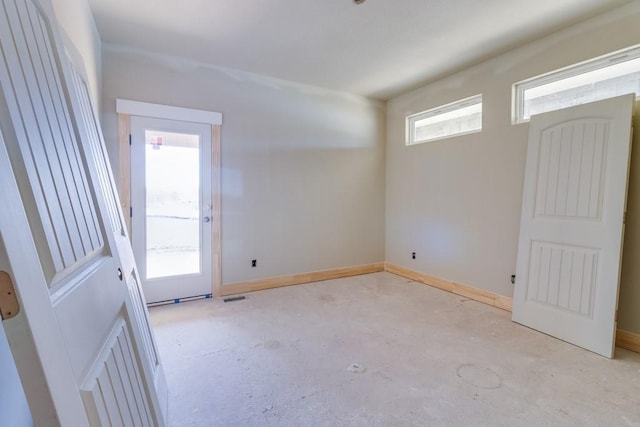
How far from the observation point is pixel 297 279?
4195 millimetres

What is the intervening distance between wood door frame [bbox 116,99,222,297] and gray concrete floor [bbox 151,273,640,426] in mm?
661

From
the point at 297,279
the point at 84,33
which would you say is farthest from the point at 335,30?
the point at 297,279

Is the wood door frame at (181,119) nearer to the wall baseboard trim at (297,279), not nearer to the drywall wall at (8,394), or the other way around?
the wall baseboard trim at (297,279)

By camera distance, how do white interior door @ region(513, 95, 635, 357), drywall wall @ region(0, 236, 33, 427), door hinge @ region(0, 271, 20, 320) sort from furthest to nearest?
1. white interior door @ region(513, 95, 635, 357)
2. drywall wall @ region(0, 236, 33, 427)
3. door hinge @ region(0, 271, 20, 320)

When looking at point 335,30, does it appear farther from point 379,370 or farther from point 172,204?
point 379,370

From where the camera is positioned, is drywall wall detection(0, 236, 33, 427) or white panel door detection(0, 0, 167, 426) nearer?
white panel door detection(0, 0, 167, 426)

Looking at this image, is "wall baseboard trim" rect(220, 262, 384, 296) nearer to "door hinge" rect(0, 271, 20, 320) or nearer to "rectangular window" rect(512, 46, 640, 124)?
"rectangular window" rect(512, 46, 640, 124)

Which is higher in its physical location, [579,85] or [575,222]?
[579,85]

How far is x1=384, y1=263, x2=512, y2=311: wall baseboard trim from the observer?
3.35 m

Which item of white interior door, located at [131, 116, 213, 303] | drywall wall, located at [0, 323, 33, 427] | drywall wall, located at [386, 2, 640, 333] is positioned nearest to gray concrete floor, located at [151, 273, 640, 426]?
white interior door, located at [131, 116, 213, 303]

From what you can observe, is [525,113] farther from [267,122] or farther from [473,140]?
[267,122]

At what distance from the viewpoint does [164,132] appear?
3.33 m

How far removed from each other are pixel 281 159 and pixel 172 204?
1437 mm

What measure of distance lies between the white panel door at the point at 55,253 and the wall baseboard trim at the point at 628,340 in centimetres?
342
